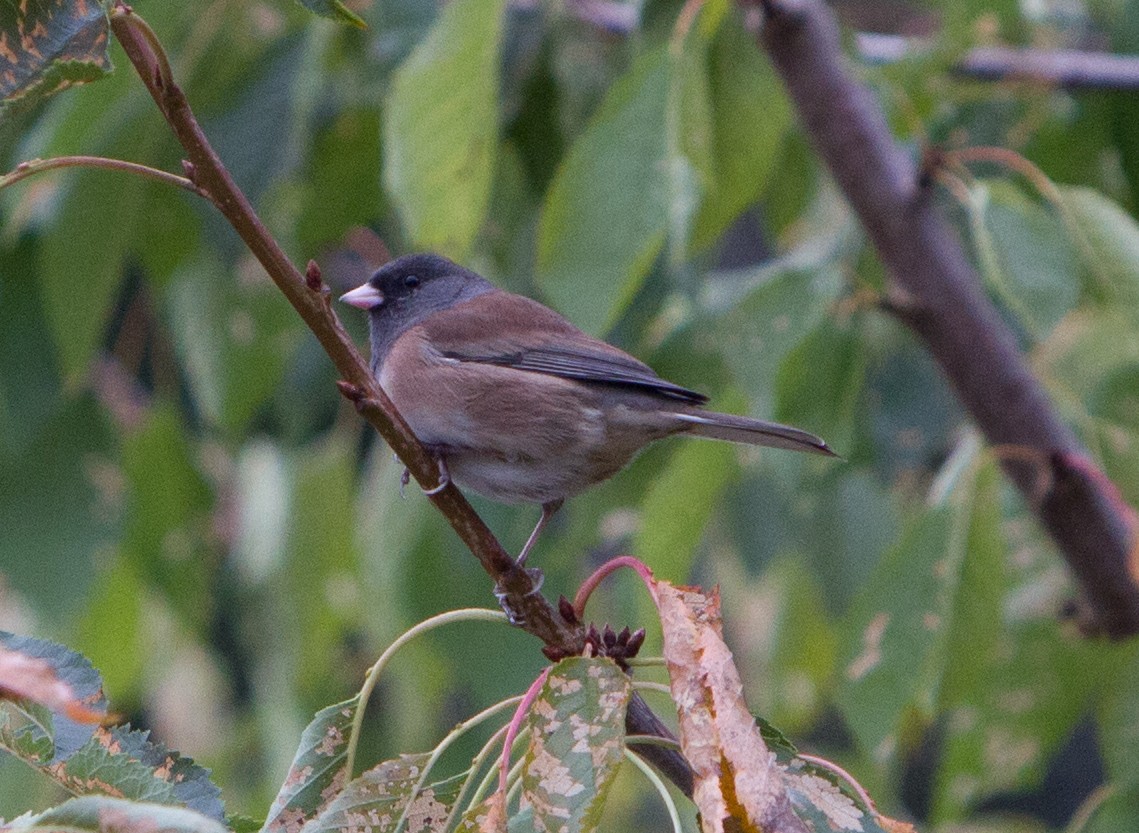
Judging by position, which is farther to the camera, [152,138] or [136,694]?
[136,694]

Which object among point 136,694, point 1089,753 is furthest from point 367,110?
point 1089,753

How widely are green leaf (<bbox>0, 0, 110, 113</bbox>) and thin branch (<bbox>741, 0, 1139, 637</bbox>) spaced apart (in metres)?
1.63

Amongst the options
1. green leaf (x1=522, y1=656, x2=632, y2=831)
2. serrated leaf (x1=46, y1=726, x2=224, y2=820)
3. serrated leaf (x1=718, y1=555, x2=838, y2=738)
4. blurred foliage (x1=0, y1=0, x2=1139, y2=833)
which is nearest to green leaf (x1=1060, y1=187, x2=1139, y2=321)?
blurred foliage (x1=0, y1=0, x2=1139, y2=833)

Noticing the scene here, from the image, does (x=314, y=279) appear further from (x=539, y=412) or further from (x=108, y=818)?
(x=539, y=412)

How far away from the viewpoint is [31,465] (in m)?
2.96

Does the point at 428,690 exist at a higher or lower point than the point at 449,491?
lower

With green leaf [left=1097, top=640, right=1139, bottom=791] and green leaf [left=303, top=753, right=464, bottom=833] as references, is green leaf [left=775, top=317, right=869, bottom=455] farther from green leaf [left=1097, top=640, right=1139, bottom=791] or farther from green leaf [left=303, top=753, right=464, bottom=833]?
green leaf [left=303, top=753, right=464, bottom=833]

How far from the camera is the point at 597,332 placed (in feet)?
6.91

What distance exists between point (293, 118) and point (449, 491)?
1516 mm

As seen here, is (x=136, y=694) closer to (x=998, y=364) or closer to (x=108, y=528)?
(x=108, y=528)

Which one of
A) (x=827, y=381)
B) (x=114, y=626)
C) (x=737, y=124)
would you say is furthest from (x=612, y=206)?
(x=114, y=626)

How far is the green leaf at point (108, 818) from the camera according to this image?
85cm

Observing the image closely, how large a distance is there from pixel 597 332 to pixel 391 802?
3.27 ft

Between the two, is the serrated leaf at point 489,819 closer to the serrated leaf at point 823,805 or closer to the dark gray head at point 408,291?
the serrated leaf at point 823,805
